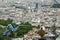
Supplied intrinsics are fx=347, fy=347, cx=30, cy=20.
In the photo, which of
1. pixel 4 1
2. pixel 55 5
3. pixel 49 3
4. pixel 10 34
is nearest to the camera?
Answer: pixel 10 34

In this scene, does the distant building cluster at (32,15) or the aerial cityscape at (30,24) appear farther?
the distant building cluster at (32,15)

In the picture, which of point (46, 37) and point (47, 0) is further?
point (47, 0)

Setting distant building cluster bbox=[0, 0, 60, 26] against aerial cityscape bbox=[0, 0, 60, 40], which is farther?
distant building cluster bbox=[0, 0, 60, 26]

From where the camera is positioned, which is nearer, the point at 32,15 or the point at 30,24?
the point at 30,24

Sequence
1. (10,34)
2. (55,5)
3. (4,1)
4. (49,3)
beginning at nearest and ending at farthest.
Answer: (10,34) < (55,5) < (49,3) < (4,1)

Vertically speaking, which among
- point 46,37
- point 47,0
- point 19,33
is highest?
point 46,37

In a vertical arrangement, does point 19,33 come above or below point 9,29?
below

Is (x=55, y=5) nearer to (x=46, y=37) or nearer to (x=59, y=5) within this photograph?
(x=59, y=5)

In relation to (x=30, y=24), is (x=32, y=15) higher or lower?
lower

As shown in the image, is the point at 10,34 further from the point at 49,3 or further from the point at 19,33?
the point at 49,3

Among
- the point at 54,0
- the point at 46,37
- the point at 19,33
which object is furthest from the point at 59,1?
the point at 46,37
